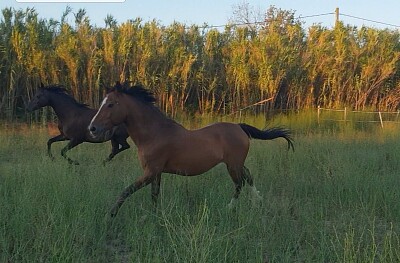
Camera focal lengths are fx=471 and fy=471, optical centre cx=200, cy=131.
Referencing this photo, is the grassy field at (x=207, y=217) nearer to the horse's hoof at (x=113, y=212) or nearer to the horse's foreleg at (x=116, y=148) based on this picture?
the horse's hoof at (x=113, y=212)

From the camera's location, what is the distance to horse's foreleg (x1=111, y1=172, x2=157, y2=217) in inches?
190

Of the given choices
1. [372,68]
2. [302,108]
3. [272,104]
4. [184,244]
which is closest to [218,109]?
[272,104]

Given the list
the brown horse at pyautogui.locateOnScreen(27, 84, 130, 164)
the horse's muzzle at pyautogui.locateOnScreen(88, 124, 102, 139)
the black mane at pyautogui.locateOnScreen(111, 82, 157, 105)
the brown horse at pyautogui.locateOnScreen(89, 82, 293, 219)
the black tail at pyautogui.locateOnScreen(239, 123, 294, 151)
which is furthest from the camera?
the brown horse at pyautogui.locateOnScreen(27, 84, 130, 164)

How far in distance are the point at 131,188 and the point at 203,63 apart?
1231 centimetres

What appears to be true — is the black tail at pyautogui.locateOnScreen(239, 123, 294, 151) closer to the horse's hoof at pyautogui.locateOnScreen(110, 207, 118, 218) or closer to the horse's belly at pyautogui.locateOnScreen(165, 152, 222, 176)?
the horse's belly at pyautogui.locateOnScreen(165, 152, 222, 176)

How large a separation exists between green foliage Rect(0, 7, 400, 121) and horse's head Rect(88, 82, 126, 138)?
870 centimetres

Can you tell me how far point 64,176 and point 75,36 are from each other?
1101 cm

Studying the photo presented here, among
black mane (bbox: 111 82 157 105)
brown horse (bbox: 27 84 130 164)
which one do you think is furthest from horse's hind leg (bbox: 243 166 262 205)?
brown horse (bbox: 27 84 130 164)

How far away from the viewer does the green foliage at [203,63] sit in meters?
15.0

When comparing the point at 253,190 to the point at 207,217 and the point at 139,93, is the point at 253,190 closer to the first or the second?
the point at 139,93

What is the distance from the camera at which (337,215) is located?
5.20 meters

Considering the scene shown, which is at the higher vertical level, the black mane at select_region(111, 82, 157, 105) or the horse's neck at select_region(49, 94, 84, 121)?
the black mane at select_region(111, 82, 157, 105)

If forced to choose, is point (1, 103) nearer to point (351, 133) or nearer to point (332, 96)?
point (351, 133)

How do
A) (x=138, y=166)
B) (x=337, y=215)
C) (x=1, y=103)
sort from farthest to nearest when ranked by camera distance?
(x=1, y=103)
(x=138, y=166)
(x=337, y=215)
